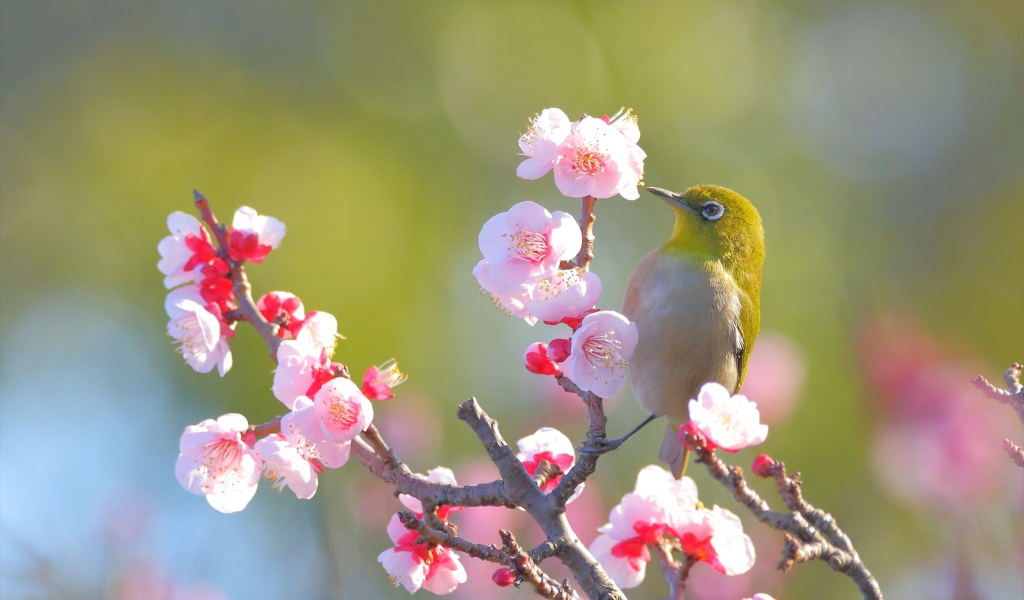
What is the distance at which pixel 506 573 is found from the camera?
61.6 inches

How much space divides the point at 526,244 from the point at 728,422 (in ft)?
1.86

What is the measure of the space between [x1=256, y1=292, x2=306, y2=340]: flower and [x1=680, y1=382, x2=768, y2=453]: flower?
101cm

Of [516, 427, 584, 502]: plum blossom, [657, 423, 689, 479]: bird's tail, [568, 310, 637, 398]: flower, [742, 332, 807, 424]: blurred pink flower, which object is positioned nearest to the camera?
[568, 310, 637, 398]: flower

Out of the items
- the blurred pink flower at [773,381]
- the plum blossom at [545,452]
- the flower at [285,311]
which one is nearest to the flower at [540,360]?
the plum blossom at [545,452]

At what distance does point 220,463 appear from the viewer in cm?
191

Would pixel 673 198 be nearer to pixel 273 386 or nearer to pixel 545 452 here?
pixel 545 452

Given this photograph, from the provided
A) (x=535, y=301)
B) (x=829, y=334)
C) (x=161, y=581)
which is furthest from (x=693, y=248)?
(x=829, y=334)

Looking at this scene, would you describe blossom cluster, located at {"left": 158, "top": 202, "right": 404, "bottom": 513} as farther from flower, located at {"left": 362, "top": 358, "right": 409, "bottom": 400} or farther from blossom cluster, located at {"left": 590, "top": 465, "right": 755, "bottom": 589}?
blossom cluster, located at {"left": 590, "top": 465, "right": 755, "bottom": 589}

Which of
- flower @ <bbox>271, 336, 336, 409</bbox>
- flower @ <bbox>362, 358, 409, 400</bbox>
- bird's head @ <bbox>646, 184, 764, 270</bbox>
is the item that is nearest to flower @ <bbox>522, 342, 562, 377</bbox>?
flower @ <bbox>362, 358, 409, 400</bbox>

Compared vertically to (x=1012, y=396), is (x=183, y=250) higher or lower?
lower

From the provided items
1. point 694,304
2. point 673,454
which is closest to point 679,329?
point 694,304

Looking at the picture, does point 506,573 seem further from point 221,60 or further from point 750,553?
point 221,60

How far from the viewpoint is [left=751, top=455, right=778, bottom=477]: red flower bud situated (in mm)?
1664

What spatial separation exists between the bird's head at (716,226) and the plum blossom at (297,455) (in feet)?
5.49
